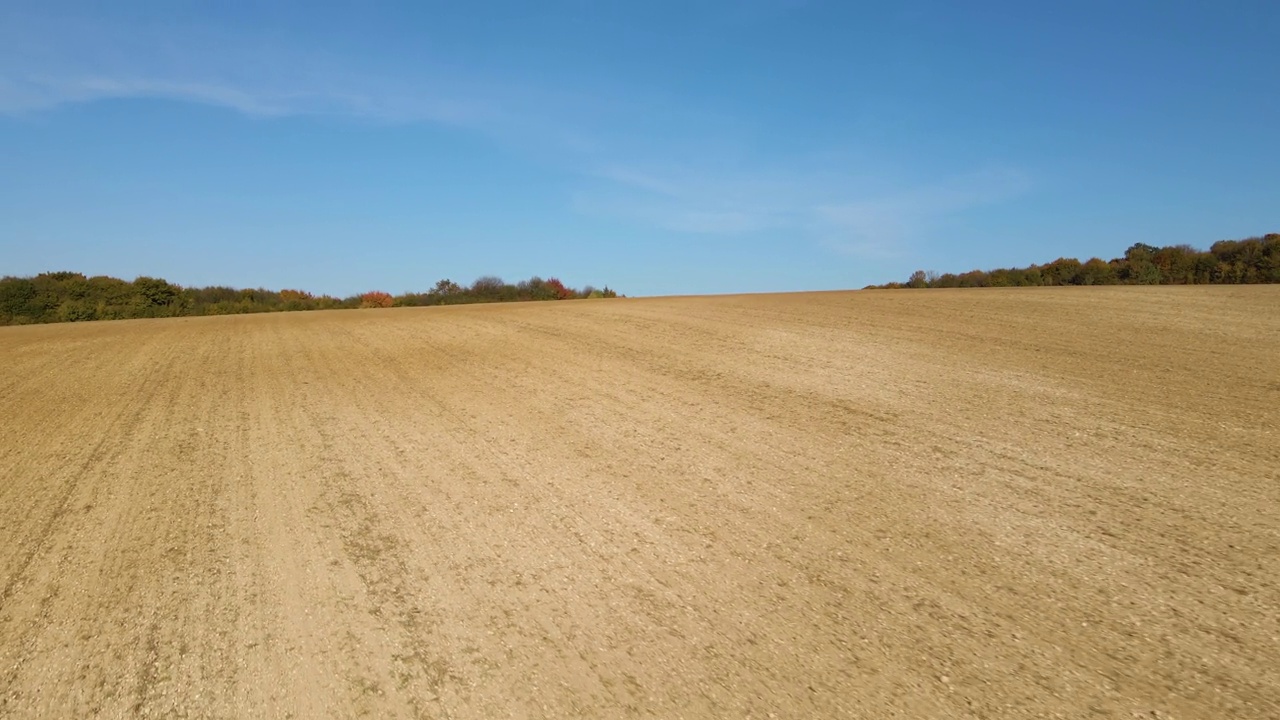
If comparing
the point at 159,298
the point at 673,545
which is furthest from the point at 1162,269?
the point at 159,298

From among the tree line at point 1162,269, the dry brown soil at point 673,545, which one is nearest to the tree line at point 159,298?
the tree line at point 1162,269

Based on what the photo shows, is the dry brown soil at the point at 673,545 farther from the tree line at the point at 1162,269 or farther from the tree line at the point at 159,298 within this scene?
the tree line at the point at 159,298

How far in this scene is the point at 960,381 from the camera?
9203mm

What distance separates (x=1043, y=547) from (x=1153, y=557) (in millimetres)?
595

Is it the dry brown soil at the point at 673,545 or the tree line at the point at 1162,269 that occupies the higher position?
the tree line at the point at 1162,269

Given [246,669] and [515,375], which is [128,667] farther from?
[515,375]

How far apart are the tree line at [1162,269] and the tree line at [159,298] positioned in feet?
74.0

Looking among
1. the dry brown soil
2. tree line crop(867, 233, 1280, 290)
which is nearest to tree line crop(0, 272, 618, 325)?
tree line crop(867, 233, 1280, 290)

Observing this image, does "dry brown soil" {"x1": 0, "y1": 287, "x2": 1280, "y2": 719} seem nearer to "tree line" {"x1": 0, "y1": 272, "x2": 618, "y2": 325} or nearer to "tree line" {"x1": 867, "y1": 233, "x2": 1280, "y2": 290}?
"tree line" {"x1": 867, "y1": 233, "x2": 1280, "y2": 290}

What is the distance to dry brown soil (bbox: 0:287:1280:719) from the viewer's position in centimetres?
351

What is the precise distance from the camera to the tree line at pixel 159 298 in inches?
1444

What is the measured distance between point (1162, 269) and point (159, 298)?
1931 inches

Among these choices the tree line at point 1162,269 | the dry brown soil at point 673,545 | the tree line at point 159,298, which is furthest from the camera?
the tree line at point 159,298

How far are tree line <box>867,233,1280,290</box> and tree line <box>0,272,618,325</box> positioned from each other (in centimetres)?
2256
